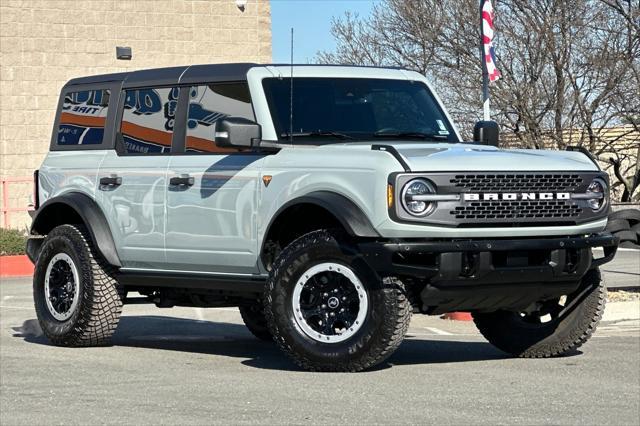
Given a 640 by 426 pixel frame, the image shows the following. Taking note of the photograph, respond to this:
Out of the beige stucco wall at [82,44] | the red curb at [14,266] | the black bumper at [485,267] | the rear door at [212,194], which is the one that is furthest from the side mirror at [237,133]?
the beige stucco wall at [82,44]

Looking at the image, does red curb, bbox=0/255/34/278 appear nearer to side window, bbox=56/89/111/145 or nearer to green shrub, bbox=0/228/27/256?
green shrub, bbox=0/228/27/256

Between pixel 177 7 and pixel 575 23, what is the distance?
9.49 m

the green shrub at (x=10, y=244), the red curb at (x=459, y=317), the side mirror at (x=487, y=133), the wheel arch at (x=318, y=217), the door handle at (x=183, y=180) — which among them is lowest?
the green shrub at (x=10, y=244)

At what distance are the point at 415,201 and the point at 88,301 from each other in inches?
129

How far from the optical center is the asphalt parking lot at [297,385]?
7.47 meters

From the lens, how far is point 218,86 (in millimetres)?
10336

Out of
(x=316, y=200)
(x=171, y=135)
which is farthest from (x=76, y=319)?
(x=316, y=200)

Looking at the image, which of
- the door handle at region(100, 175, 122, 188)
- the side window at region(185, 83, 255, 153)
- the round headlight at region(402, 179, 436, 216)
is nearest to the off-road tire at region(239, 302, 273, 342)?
the door handle at region(100, 175, 122, 188)

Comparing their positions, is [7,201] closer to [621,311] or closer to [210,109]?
[621,311]

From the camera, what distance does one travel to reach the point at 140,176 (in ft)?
34.8

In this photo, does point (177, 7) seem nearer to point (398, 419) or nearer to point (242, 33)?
point (242, 33)

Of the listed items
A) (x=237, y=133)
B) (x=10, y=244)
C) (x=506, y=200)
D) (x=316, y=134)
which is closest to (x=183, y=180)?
(x=237, y=133)

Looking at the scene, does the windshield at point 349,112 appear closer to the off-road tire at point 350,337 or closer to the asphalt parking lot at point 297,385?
the off-road tire at point 350,337

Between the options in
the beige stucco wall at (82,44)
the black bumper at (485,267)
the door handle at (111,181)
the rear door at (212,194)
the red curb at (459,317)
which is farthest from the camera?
the beige stucco wall at (82,44)
